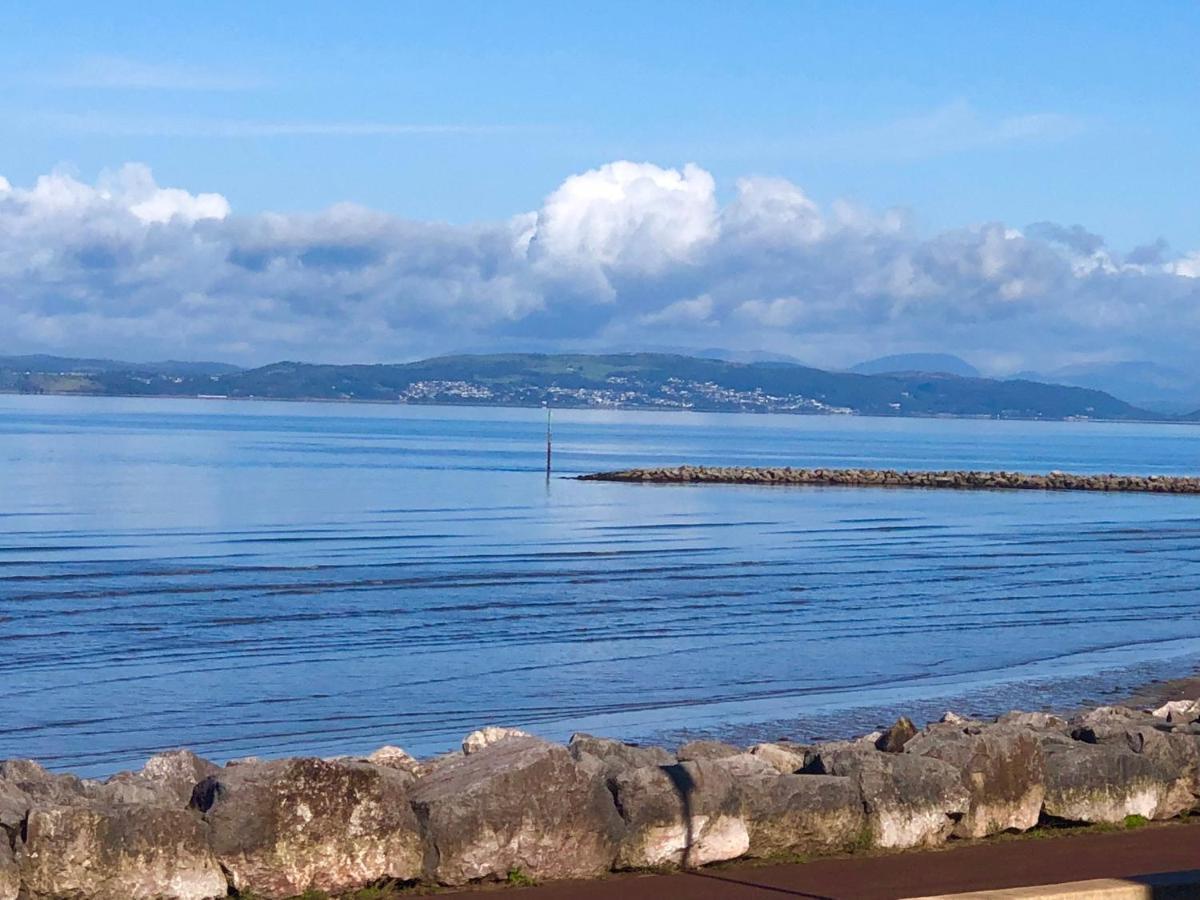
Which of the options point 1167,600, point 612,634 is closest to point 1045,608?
point 1167,600

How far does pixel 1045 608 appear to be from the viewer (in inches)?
1125

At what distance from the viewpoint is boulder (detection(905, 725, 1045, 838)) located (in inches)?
360

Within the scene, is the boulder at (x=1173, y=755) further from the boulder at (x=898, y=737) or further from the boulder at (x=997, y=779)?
the boulder at (x=898, y=737)

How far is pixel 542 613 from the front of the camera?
26.7 meters

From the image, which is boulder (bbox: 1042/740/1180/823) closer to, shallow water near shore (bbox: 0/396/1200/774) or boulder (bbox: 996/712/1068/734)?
boulder (bbox: 996/712/1068/734)

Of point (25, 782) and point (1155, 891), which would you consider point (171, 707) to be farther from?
point (1155, 891)

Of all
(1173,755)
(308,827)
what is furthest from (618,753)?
(1173,755)

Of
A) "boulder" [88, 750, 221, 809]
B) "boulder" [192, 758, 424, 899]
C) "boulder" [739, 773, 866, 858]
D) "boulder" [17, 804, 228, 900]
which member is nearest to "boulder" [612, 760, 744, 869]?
"boulder" [739, 773, 866, 858]

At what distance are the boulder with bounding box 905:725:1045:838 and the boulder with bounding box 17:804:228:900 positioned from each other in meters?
4.09

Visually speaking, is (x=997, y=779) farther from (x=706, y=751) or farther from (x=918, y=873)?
(x=706, y=751)

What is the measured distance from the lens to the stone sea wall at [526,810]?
24.4 ft

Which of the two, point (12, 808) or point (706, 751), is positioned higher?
point (12, 808)

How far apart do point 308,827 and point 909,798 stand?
10.7 ft

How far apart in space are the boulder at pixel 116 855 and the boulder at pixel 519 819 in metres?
1.07
